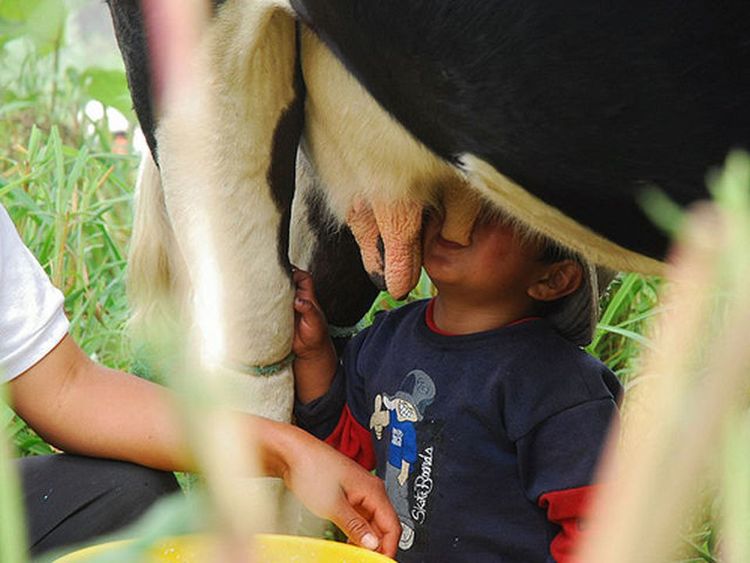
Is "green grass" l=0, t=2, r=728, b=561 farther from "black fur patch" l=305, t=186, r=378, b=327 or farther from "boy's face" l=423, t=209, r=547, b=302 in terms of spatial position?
"boy's face" l=423, t=209, r=547, b=302

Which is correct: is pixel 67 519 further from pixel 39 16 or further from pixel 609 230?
pixel 39 16

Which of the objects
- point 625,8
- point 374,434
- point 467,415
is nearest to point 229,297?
point 374,434

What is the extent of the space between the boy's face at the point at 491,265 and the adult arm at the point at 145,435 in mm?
320

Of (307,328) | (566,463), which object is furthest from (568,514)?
(307,328)

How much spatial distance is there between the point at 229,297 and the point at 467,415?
434 millimetres

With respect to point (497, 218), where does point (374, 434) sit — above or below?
below

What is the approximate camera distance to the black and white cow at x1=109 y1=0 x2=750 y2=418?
1.38 m

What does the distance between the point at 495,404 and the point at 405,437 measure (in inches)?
6.8

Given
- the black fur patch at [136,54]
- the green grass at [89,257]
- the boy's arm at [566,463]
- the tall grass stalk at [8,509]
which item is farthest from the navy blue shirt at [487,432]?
the tall grass stalk at [8,509]

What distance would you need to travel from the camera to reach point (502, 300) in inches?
73.3

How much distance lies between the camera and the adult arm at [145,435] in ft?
5.33

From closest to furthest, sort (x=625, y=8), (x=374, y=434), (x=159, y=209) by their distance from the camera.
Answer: (x=625, y=8)
(x=374, y=434)
(x=159, y=209)

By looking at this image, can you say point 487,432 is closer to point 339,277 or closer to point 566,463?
point 566,463

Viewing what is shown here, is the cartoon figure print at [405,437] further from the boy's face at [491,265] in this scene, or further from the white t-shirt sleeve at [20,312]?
the white t-shirt sleeve at [20,312]
